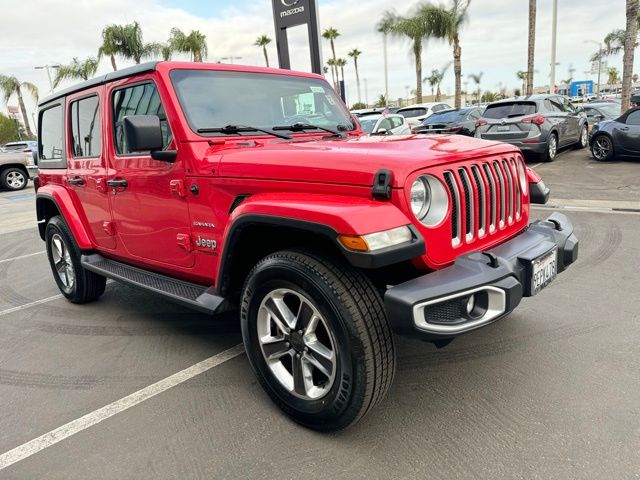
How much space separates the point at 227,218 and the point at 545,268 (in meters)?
1.73

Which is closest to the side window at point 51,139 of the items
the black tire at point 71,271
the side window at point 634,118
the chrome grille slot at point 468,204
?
the black tire at point 71,271

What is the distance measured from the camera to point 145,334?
12.9 feet

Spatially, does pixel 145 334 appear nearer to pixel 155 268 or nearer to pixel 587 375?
pixel 155 268

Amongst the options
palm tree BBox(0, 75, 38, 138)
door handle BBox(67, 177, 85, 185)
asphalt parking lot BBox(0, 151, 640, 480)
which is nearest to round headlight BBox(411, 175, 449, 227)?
asphalt parking lot BBox(0, 151, 640, 480)

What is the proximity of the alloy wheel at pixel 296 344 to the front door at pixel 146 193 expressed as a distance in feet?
2.81

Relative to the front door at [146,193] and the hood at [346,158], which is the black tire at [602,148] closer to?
the hood at [346,158]

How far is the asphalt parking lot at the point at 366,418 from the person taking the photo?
89.7 inches

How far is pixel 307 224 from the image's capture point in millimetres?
2234

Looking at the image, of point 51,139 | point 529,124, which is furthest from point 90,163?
point 529,124

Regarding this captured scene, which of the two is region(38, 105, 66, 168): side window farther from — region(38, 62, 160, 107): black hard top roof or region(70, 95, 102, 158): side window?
region(70, 95, 102, 158): side window

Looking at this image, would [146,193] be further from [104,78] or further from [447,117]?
[447,117]

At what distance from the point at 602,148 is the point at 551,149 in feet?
3.48

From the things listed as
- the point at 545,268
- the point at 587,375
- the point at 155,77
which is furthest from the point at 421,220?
the point at 155,77

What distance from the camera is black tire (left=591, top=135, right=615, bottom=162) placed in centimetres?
1120
